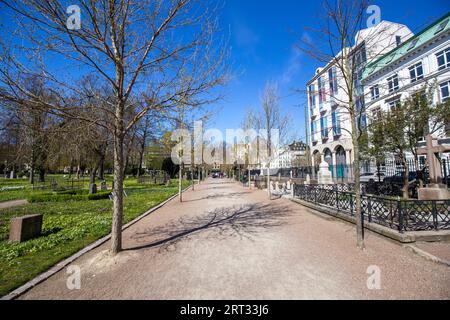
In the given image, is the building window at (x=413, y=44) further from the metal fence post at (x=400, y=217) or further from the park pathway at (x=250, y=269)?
the park pathway at (x=250, y=269)

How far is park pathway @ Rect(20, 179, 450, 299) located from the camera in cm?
327

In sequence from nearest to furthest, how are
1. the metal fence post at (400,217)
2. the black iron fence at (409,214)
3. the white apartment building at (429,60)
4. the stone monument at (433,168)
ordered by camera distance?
1. the metal fence post at (400,217)
2. the black iron fence at (409,214)
3. the stone monument at (433,168)
4. the white apartment building at (429,60)

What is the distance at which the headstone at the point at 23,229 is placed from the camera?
5.98 metres

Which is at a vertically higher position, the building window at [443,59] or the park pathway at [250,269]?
the building window at [443,59]

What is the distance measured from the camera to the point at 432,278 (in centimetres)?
358

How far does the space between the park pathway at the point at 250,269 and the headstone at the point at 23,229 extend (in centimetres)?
256

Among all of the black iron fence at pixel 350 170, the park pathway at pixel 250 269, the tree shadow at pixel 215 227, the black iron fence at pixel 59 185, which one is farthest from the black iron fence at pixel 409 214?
the black iron fence at pixel 59 185

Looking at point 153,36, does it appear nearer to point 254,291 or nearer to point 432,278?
point 254,291

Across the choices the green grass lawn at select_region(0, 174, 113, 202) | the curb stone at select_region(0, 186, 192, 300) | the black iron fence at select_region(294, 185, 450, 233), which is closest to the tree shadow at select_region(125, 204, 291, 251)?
the curb stone at select_region(0, 186, 192, 300)

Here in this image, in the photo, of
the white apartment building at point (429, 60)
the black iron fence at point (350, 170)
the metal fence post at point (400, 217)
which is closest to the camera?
the metal fence post at point (400, 217)

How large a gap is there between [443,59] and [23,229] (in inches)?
1298
